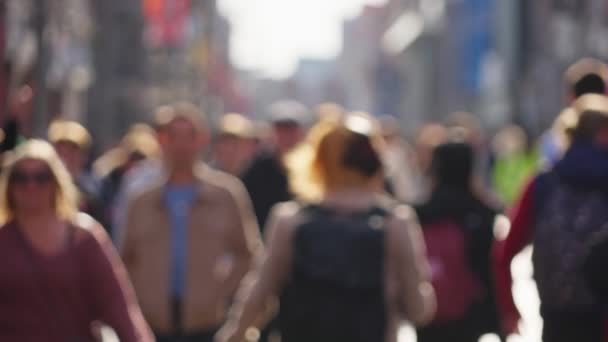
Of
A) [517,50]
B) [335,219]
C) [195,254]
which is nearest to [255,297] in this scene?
[335,219]

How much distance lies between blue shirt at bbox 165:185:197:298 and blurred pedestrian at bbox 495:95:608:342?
2780 mm

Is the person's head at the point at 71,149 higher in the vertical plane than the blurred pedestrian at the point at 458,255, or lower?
lower

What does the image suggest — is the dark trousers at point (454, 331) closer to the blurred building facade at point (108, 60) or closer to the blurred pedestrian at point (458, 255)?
the blurred pedestrian at point (458, 255)

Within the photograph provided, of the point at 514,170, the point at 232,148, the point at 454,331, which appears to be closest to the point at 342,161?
the point at 454,331

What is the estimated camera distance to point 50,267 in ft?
23.9

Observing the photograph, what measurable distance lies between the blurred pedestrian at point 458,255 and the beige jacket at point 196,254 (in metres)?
0.94

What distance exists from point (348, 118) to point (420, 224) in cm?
283

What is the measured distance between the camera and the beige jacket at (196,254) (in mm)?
10055

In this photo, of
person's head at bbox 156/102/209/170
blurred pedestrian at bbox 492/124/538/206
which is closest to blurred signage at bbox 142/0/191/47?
blurred pedestrian at bbox 492/124/538/206

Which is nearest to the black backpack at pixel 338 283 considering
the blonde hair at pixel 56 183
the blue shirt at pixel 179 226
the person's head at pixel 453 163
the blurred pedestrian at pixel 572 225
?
the blurred pedestrian at pixel 572 225

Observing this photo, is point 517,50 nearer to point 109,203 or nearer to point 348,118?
point 109,203

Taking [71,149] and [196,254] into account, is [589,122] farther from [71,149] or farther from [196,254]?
[71,149]

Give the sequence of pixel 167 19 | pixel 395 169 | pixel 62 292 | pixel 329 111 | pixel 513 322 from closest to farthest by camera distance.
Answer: pixel 62 292 < pixel 513 322 < pixel 329 111 < pixel 395 169 < pixel 167 19

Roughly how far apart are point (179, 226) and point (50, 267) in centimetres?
297
